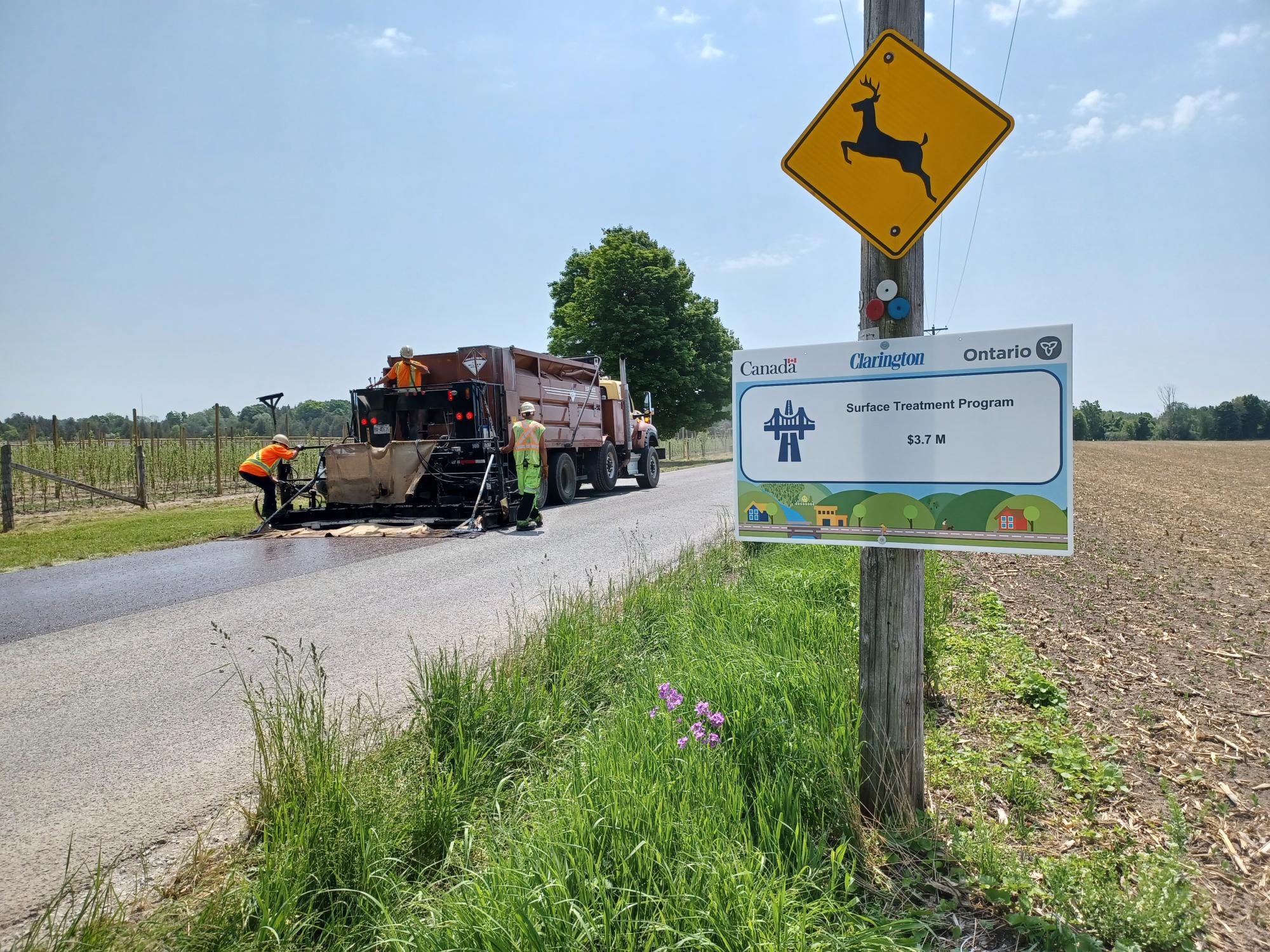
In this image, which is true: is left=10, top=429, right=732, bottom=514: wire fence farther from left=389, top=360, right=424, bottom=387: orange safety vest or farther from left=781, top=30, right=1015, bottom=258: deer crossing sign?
left=781, top=30, right=1015, bottom=258: deer crossing sign

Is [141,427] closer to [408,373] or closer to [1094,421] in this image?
[408,373]

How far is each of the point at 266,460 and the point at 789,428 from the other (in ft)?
37.4

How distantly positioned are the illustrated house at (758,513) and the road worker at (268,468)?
11009 mm

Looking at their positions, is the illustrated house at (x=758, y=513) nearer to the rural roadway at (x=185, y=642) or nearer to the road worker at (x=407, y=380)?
the rural roadway at (x=185, y=642)

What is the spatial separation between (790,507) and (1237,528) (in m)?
11.4

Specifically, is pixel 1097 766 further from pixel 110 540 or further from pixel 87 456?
pixel 87 456

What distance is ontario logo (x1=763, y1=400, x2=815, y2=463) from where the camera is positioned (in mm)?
2934

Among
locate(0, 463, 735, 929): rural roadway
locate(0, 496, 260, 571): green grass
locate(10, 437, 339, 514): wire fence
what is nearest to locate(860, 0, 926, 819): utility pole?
locate(0, 463, 735, 929): rural roadway

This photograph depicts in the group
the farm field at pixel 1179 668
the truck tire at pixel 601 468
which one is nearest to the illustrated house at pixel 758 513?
the farm field at pixel 1179 668

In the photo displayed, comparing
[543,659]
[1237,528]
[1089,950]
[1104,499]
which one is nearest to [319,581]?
[543,659]

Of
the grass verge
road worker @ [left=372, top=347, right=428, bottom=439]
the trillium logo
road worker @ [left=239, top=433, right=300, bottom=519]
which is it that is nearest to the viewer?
the grass verge

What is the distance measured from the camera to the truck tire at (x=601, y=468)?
1781 centimetres

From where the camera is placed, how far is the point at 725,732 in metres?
2.83

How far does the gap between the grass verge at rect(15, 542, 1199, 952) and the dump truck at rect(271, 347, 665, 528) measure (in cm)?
826
